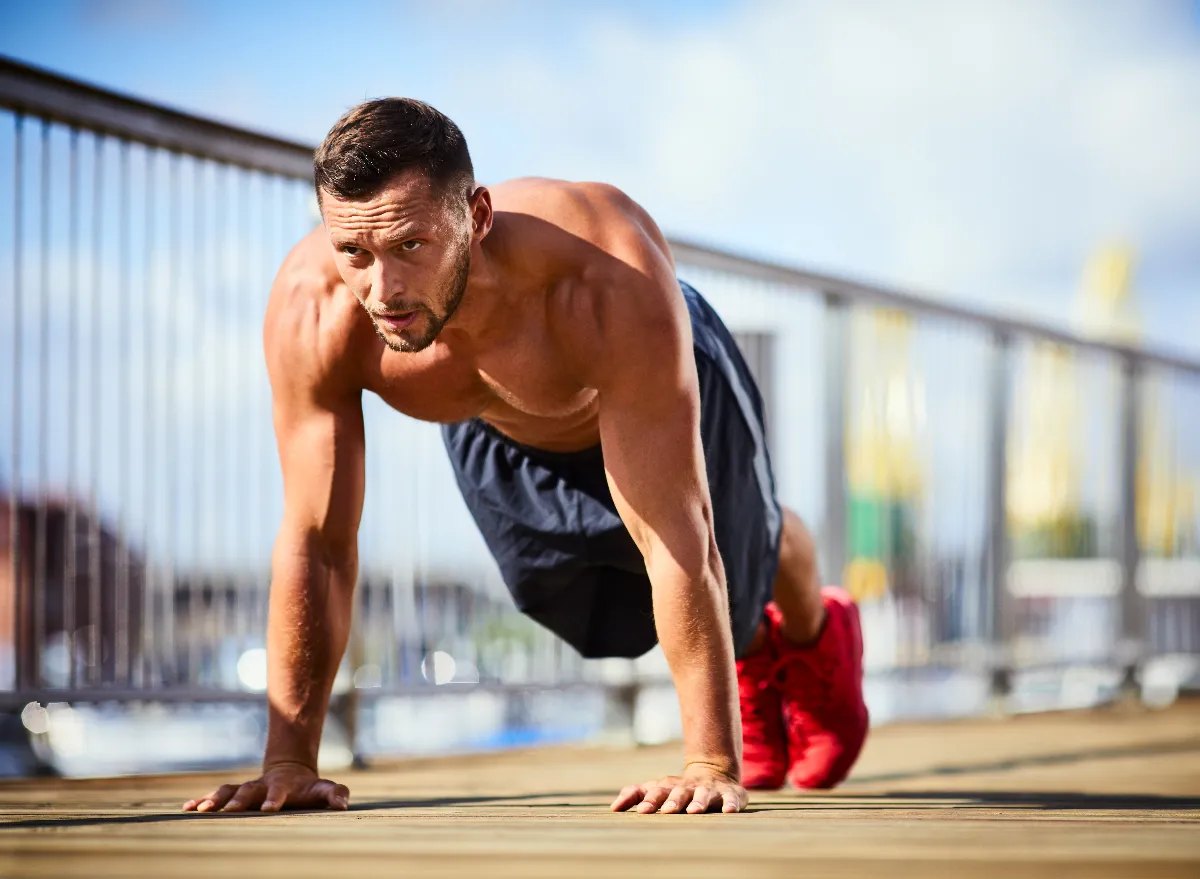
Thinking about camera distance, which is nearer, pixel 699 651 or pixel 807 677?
pixel 699 651

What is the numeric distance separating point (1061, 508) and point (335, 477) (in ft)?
14.3

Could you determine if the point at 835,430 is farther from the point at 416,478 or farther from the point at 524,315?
the point at 524,315

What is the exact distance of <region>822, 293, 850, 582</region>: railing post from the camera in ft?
14.5

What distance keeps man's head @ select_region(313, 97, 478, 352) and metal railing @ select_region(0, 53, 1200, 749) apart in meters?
1.13

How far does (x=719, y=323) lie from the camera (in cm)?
257

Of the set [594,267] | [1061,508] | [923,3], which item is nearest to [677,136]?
[923,3]

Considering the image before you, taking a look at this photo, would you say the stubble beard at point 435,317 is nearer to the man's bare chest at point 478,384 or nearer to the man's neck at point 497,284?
the man's neck at point 497,284

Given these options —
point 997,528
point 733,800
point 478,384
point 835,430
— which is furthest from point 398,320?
point 997,528

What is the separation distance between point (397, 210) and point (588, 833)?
848 millimetres

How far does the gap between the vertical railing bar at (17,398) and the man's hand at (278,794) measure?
0.97 m

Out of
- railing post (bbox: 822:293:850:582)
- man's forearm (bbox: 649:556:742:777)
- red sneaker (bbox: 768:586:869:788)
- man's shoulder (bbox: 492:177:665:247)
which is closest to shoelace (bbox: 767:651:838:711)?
red sneaker (bbox: 768:586:869:788)

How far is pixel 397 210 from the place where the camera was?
186 cm

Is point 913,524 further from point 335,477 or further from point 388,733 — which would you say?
point 335,477

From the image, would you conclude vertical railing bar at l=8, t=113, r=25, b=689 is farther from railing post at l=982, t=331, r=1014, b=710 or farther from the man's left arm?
railing post at l=982, t=331, r=1014, b=710
